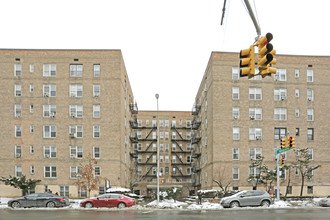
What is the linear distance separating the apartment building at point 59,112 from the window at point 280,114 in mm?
22025

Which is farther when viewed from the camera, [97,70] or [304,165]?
[97,70]

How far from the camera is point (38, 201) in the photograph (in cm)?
3112

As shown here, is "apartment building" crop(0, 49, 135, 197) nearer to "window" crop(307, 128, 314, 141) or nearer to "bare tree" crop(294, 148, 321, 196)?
"bare tree" crop(294, 148, 321, 196)

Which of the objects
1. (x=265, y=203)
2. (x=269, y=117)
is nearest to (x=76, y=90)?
(x=269, y=117)

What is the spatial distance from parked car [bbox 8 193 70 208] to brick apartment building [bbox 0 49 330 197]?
18.5 meters

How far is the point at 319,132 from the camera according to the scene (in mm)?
52906

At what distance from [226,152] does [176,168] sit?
40.7 metres

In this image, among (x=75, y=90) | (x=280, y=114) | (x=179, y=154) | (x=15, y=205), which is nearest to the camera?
(x=15, y=205)

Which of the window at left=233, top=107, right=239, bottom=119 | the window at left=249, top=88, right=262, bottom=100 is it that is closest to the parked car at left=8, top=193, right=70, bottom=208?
the window at left=233, top=107, right=239, bottom=119

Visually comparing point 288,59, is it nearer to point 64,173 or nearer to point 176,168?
point 64,173

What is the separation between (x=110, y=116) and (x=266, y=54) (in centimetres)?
4273

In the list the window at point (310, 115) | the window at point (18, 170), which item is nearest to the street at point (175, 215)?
the window at point (18, 170)

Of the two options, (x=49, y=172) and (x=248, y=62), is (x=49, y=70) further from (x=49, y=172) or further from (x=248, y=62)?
(x=248, y=62)

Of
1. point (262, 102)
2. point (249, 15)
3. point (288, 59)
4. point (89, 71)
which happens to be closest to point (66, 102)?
point (89, 71)
